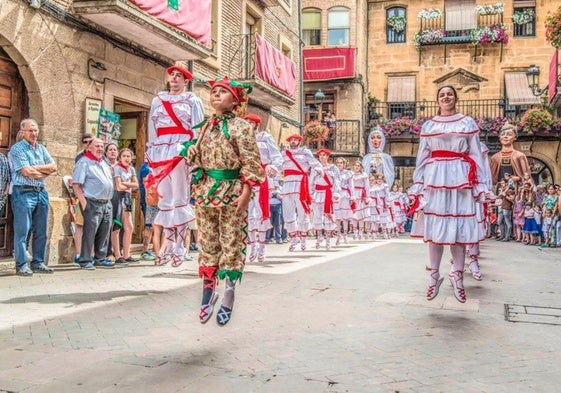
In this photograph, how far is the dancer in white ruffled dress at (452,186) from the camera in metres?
6.00

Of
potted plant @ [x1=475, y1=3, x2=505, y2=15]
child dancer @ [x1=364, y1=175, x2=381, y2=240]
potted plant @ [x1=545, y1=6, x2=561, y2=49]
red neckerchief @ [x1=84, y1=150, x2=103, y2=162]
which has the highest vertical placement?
potted plant @ [x1=475, y1=3, x2=505, y2=15]

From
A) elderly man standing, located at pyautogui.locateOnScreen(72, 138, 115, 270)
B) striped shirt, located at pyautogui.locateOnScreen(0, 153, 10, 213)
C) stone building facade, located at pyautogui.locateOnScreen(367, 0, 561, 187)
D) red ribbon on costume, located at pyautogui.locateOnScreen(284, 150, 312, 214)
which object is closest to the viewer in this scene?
striped shirt, located at pyautogui.locateOnScreen(0, 153, 10, 213)

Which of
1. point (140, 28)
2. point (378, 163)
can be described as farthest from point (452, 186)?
point (378, 163)

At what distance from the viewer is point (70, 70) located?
10211 millimetres

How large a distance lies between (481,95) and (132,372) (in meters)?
32.6

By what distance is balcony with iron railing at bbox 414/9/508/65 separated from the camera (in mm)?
32438

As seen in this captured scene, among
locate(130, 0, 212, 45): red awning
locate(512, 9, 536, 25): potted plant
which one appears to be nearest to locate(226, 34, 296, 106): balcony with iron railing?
locate(130, 0, 212, 45): red awning

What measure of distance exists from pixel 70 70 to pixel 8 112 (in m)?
1.37

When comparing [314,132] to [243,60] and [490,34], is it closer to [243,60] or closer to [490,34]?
[243,60]

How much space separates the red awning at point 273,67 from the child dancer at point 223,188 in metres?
12.5

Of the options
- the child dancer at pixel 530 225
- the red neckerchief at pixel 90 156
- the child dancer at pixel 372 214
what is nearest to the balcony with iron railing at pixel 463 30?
the child dancer at pixel 530 225

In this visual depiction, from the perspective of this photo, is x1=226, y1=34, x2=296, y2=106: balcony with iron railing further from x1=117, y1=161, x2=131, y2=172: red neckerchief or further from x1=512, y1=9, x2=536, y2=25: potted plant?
x1=512, y1=9, x2=536, y2=25: potted plant

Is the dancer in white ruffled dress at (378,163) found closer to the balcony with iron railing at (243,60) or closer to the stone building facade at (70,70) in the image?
the balcony with iron railing at (243,60)

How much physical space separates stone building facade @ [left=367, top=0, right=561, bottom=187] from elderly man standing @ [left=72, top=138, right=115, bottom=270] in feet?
84.3
